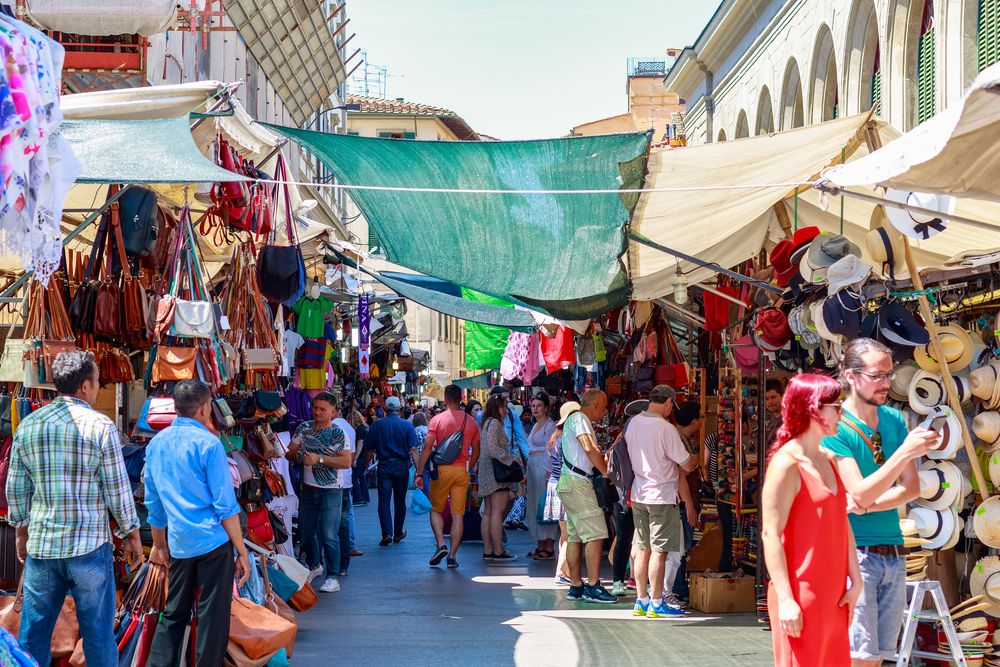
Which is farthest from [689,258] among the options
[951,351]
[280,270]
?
[280,270]

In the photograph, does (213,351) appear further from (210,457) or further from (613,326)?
(613,326)

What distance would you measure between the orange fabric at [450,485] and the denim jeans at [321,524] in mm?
1898

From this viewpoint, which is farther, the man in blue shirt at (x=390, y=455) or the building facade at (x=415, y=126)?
the building facade at (x=415, y=126)

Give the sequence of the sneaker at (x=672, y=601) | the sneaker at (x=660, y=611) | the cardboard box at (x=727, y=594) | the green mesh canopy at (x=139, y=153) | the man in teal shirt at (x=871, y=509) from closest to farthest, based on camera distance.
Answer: the man in teal shirt at (x=871, y=509) → the green mesh canopy at (x=139, y=153) → the sneaker at (x=660, y=611) → the cardboard box at (x=727, y=594) → the sneaker at (x=672, y=601)

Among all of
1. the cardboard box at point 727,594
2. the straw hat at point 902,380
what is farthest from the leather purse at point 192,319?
the cardboard box at point 727,594

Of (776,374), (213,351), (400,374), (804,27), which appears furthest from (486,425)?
(400,374)

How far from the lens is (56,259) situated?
499 centimetres

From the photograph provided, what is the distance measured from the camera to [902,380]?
7125mm

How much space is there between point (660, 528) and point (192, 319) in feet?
13.7

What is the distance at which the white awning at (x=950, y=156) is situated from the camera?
4.30 meters

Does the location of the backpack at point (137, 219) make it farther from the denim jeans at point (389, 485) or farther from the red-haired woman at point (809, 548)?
the denim jeans at point (389, 485)

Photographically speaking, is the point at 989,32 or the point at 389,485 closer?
the point at 989,32

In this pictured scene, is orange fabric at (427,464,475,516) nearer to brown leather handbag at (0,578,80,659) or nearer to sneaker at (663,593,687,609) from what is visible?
sneaker at (663,593,687,609)

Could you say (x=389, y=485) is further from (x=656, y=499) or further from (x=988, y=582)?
(x=988, y=582)
